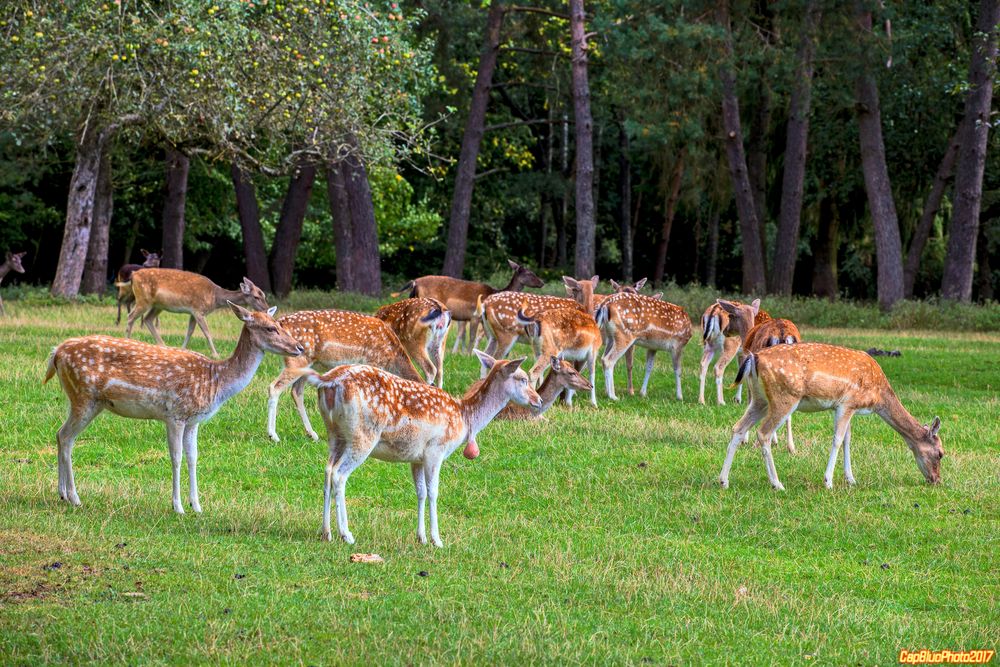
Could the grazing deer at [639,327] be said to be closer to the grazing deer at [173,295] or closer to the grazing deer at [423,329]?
the grazing deer at [423,329]

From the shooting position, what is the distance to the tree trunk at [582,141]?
27.0m

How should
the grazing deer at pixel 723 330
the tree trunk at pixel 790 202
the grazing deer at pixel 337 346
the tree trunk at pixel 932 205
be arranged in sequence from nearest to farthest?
1. the grazing deer at pixel 337 346
2. the grazing deer at pixel 723 330
3. the tree trunk at pixel 790 202
4. the tree trunk at pixel 932 205

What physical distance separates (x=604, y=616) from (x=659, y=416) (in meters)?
7.50

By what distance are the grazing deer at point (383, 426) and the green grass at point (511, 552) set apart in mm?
376

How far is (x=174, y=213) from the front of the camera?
29703 millimetres

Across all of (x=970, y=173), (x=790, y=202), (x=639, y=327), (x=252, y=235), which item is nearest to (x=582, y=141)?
(x=790, y=202)

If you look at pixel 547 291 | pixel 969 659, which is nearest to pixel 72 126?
pixel 547 291

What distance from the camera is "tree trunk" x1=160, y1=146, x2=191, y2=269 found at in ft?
94.9

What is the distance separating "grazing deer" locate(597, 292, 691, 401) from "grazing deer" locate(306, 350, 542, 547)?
7185 millimetres

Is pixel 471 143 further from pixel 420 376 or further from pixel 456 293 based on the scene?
pixel 420 376

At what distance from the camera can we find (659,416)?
14.1m

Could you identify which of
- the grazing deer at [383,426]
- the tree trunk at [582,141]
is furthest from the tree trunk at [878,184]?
the grazing deer at [383,426]

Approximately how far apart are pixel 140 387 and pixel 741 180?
72.0ft

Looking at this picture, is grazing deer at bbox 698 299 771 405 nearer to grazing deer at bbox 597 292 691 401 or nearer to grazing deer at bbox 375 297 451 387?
grazing deer at bbox 597 292 691 401
